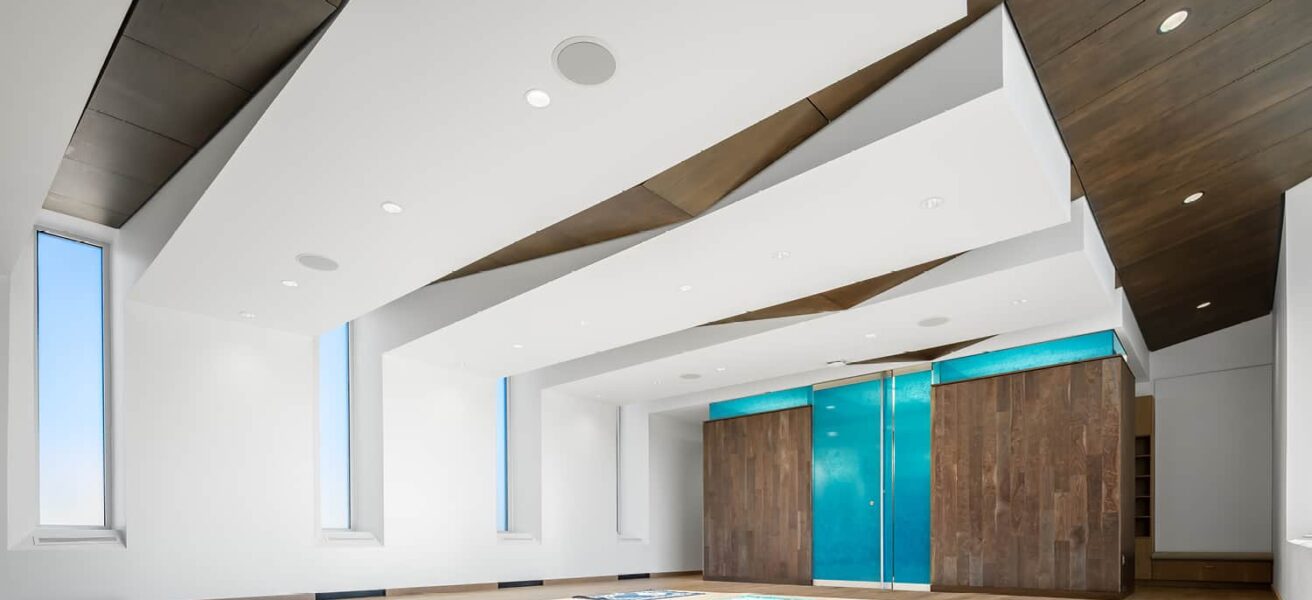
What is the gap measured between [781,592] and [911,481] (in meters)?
2.10

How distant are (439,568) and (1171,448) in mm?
9815

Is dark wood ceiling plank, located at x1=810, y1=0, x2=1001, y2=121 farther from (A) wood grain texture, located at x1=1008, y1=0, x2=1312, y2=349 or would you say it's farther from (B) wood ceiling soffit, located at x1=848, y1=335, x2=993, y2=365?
(B) wood ceiling soffit, located at x1=848, y1=335, x2=993, y2=365

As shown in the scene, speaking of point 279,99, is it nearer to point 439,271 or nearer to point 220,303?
point 439,271

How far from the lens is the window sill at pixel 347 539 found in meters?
9.26

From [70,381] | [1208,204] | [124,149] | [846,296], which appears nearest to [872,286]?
[846,296]

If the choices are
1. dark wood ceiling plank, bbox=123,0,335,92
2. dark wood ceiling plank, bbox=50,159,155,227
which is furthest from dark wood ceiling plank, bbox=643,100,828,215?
dark wood ceiling plank, bbox=50,159,155,227

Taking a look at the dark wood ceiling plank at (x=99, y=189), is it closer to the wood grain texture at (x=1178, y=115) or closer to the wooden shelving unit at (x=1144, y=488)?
the wood grain texture at (x=1178, y=115)

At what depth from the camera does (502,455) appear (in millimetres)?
12391

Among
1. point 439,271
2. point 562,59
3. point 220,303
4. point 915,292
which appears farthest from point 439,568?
point 562,59

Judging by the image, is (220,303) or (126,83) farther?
(220,303)

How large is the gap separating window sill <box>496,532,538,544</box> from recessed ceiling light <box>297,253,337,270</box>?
5.73 m

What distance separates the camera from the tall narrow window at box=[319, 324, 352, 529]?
392 inches

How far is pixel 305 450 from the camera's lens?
9016mm

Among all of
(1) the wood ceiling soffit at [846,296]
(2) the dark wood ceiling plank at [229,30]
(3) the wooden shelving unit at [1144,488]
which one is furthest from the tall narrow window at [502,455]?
(3) the wooden shelving unit at [1144,488]
